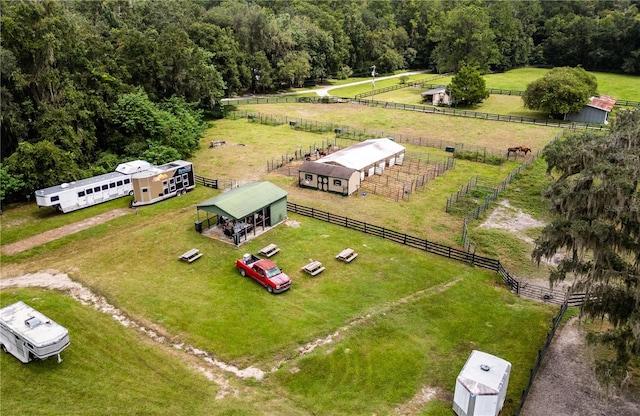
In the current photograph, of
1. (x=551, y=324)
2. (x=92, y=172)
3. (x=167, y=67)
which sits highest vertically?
(x=167, y=67)

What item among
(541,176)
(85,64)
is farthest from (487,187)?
(85,64)

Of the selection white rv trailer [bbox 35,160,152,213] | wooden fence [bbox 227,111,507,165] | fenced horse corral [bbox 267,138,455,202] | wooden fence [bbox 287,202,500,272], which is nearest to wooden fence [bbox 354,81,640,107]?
wooden fence [bbox 227,111,507,165]

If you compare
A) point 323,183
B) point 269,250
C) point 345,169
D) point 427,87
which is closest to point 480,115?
point 427,87

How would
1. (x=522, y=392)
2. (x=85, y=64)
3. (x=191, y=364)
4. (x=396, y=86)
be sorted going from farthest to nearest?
(x=396, y=86), (x=85, y=64), (x=191, y=364), (x=522, y=392)

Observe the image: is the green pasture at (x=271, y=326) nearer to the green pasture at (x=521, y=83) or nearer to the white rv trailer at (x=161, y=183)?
the white rv trailer at (x=161, y=183)

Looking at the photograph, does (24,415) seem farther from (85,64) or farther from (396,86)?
(396,86)

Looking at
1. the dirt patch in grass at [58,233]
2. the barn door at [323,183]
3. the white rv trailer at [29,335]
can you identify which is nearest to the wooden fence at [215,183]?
the dirt patch in grass at [58,233]

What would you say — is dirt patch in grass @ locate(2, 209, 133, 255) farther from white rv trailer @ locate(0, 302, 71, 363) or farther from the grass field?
white rv trailer @ locate(0, 302, 71, 363)
